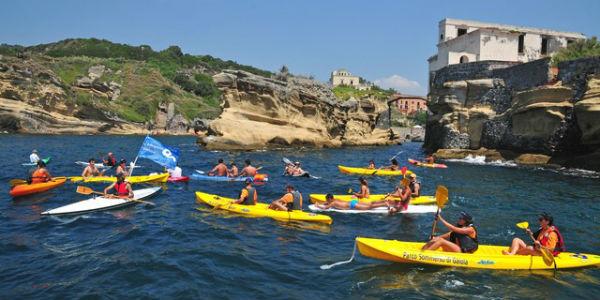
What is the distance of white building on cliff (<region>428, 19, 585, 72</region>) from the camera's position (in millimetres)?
46969

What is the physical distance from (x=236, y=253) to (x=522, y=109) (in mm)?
29370

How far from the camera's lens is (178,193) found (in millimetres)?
20688

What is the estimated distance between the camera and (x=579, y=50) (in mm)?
40031

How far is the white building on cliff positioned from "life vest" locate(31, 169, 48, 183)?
134 ft

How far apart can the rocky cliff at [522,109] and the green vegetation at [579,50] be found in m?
4.24

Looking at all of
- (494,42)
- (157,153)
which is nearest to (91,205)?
(157,153)

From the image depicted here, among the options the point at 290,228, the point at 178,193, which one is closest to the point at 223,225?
the point at 290,228

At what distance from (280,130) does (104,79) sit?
2450 inches

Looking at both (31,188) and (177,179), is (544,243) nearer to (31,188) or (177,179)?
(177,179)

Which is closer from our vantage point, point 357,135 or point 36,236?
point 36,236

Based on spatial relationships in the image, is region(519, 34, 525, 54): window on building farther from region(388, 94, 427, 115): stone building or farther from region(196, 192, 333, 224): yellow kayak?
region(388, 94, 427, 115): stone building

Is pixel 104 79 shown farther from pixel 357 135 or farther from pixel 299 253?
pixel 299 253

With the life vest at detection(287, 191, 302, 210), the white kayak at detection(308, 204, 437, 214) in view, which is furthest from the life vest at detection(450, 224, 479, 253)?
the life vest at detection(287, 191, 302, 210)

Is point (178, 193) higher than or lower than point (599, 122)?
lower
